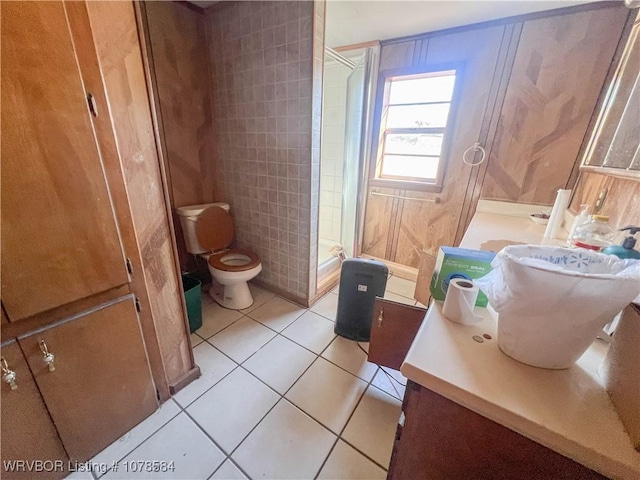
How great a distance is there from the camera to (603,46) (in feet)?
5.36

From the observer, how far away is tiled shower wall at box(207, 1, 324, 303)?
163cm

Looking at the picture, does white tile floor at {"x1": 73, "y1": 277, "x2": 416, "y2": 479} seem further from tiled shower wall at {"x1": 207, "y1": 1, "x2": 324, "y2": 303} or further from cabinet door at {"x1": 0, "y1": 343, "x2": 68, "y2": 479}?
tiled shower wall at {"x1": 207, "y1": 1, "x2": 324, "y2": 303}

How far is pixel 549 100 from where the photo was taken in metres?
1.83

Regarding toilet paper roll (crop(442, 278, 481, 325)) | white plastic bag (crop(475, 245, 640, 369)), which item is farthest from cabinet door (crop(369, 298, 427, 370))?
white plastic bag (crop(475, 245, 640, 369))

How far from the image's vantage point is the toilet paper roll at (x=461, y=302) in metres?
0.69

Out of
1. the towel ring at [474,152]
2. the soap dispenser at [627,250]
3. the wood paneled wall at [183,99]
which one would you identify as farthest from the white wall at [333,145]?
the soap dispenser at [627,250]

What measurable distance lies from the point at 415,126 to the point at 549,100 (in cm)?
97

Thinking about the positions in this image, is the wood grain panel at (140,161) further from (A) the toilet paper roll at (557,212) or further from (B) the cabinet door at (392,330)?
(A) the toilet paper roll at (557,212)

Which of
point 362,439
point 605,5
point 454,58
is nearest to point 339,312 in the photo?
point 362,439

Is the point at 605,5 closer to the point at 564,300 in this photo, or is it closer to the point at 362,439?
the point at 564,300

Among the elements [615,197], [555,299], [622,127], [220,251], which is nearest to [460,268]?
[555,299]

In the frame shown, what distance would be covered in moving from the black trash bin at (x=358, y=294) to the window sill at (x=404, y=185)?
117 cm

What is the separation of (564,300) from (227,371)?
5.32 feet

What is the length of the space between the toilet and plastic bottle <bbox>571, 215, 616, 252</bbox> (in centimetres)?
191
